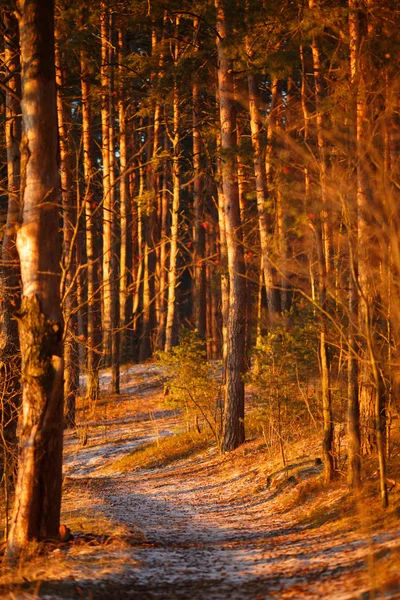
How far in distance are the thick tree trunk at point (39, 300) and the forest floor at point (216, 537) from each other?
0.47m

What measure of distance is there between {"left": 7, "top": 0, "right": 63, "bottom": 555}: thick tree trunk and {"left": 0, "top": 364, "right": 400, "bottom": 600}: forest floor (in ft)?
1.54

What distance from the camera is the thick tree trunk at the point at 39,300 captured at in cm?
721

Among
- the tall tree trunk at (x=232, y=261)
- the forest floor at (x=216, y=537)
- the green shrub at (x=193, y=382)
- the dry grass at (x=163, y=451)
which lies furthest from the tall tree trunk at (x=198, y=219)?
the forest floor at (x=216, y=537)

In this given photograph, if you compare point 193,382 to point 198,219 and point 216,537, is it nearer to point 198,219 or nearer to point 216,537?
point 216,537

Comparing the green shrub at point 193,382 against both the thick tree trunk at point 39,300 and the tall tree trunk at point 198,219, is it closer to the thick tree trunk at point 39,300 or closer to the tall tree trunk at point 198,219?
the tall tree trunk at point 198,219

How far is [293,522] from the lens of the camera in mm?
9664

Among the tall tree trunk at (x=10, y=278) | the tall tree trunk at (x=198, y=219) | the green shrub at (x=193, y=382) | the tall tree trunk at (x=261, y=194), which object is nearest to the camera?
the tall tree trunk at (x=10, y=278)

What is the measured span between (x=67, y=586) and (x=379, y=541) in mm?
2939

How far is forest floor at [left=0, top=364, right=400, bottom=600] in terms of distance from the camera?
621 cm

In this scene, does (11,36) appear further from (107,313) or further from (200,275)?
(200,275)

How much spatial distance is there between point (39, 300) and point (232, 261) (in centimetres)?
759

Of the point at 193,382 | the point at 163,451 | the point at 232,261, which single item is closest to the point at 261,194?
the point at 232,261

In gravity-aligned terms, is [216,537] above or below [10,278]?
below

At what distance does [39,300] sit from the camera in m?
7.33
